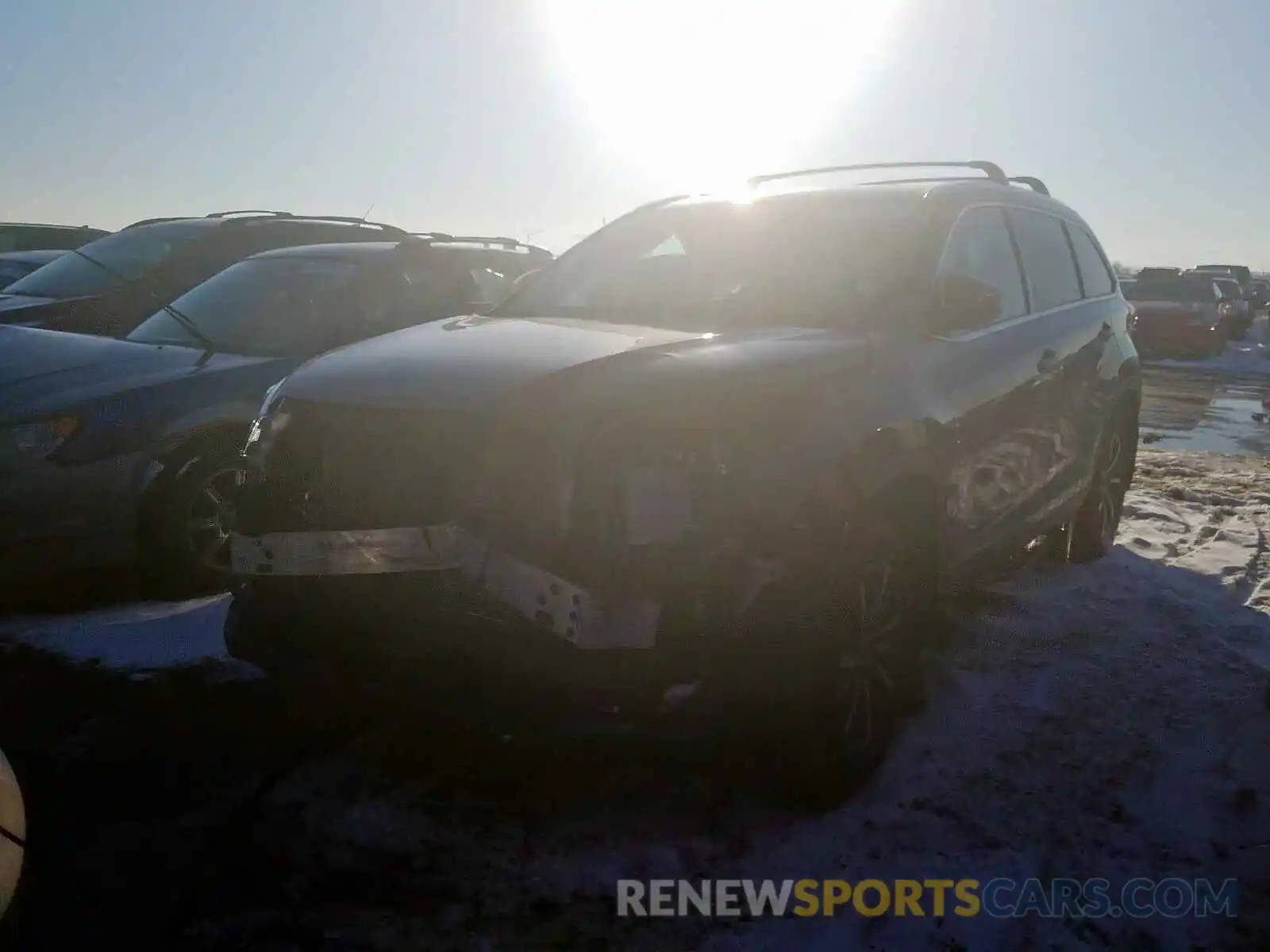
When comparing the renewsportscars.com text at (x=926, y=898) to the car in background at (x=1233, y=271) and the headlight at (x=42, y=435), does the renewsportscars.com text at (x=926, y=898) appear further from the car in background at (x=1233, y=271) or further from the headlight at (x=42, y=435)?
the car in background at (x=1233, y=271)

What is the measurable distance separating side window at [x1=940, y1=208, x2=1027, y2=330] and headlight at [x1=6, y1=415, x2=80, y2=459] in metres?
3.47

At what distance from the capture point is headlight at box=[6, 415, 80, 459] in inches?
171

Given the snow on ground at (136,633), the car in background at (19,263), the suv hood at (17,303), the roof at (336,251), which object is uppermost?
the roof at (336,251)

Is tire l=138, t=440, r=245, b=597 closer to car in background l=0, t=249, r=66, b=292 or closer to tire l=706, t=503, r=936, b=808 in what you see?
tire l=706, t=503, r=936, b=808

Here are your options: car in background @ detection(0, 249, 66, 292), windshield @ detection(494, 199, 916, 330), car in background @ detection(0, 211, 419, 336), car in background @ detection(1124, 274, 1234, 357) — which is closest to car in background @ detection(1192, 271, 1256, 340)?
car in background @ detection(1124, 274, 1234, 357)

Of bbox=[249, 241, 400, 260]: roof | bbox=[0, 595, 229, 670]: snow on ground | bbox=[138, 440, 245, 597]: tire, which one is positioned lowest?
bbox=[0, 595, 229, 670]: snow on ground

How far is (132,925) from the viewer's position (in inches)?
100

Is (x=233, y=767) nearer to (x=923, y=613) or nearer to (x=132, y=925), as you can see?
(x=132, y=925)

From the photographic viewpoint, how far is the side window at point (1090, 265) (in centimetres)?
553

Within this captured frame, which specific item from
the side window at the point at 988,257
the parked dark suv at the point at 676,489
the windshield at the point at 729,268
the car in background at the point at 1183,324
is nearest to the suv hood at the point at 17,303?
the windshield at the point at 729,268

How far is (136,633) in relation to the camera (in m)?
4.31

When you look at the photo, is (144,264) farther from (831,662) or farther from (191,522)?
(831,662)

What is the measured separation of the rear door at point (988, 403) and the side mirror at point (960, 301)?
0.14 ft

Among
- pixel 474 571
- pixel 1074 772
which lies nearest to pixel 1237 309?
pixel 1074 772
